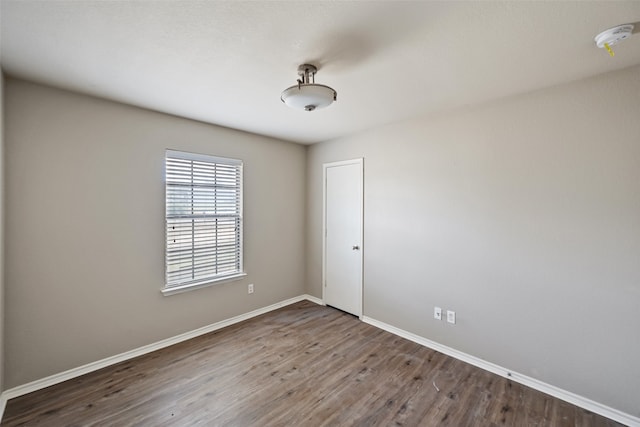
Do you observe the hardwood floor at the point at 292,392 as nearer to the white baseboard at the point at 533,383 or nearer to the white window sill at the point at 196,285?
the white baseboard at the point at 533,383

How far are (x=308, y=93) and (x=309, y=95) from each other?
0.05ft

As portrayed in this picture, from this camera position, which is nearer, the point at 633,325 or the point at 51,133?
the point at 633,325

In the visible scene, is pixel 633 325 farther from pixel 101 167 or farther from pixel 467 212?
pixel 101 167

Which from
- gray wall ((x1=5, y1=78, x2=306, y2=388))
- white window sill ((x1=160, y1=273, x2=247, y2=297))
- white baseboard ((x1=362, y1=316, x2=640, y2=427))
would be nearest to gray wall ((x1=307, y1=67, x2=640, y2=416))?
white baseboard ((x1=362, y1=316, x2=640, y2=427))

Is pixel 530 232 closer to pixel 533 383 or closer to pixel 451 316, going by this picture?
pixel 451 316

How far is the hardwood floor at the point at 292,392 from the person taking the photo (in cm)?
189

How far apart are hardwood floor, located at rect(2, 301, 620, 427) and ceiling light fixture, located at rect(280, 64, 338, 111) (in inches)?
87.3

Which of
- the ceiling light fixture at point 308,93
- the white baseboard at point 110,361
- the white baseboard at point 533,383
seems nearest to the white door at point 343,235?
the white baseboard at point 533,383

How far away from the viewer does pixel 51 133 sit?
2.21 metres

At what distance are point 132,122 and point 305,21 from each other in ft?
6.89

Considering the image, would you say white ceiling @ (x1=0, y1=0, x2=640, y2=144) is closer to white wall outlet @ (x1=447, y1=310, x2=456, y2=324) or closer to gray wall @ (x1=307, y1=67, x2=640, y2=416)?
gray wall @ (x1=307, y1=67, x2=640, y2=416)

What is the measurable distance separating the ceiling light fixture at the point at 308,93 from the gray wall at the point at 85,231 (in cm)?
169

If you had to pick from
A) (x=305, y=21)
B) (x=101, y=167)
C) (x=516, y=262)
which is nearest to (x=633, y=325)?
(x=516, y=262)

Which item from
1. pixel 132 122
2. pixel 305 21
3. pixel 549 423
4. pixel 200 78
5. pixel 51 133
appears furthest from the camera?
pixel 132 122
